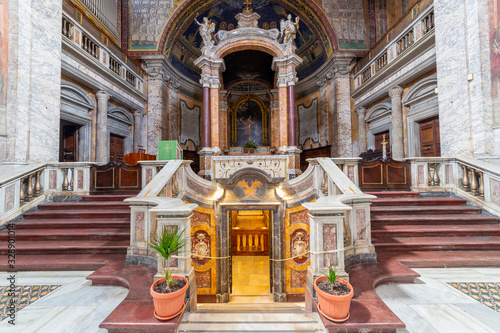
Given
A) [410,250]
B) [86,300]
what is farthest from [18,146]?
[410,250]

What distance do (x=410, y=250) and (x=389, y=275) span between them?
1297 mm

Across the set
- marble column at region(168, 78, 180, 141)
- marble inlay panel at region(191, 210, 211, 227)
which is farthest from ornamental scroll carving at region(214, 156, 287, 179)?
marble column at region(168, 78, 180, 141)

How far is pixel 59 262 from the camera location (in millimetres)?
3572

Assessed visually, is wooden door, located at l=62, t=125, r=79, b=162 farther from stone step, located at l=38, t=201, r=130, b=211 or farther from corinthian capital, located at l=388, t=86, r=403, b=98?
corinthian capital, located at l=388, t=86, r=403, b=98

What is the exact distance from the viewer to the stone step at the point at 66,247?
3.87 meters

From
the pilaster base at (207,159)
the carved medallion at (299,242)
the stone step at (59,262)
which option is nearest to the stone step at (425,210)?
the carved medallion at (299,242)

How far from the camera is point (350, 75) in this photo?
11.7 meters

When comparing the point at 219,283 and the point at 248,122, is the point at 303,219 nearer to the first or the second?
the point at 219,283

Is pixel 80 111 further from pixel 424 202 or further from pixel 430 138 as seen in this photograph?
pixel 430 138

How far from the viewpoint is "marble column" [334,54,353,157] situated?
444 inches

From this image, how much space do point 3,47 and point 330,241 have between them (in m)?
8.71

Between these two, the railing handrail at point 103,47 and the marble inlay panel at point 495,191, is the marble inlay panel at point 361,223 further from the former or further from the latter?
the railing handrail at point 103,47

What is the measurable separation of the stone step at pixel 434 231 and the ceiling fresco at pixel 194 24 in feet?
33.3

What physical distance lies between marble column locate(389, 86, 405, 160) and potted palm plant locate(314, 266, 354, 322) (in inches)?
325
